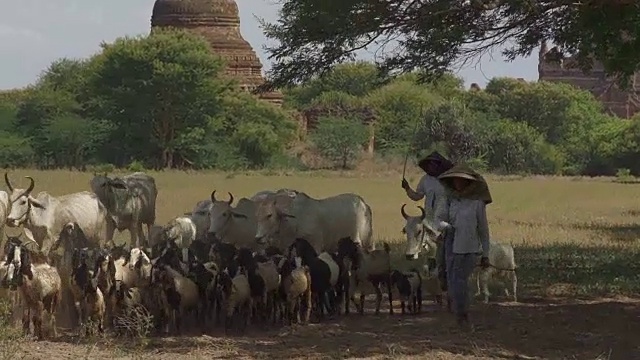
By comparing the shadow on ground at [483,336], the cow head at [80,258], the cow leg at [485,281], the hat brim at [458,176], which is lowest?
the shadow on ground at [483,336]

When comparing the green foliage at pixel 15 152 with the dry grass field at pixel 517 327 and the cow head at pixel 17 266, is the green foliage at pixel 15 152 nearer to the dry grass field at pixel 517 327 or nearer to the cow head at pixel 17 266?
the dry grass field at pixel 517 327

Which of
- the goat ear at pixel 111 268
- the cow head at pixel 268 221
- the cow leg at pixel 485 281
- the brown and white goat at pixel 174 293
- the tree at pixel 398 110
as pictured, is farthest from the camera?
the tree at pixel 398 110

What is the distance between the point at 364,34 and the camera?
12438 mm

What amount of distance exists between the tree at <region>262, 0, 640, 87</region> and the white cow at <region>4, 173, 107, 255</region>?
2.66 meters

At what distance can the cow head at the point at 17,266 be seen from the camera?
948 centimetres

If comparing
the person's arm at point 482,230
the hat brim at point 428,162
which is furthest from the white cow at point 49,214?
the person's arm at point 482,230

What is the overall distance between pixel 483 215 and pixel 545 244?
9498 millimetres

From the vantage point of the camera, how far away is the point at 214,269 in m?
10.6

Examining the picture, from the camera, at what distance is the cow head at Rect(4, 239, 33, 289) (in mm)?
9477

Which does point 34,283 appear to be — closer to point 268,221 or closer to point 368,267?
point 368,267

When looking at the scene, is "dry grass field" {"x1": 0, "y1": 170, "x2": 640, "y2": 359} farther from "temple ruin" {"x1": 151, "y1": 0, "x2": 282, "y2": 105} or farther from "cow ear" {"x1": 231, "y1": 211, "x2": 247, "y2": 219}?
"temple ruin" {"x1": 151, "y1": 0, "x2": 282, "y2": 105}

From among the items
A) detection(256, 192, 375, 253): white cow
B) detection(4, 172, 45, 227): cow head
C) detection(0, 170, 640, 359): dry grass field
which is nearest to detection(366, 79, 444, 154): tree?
detection(0, 170, 640, 359): dry grass field

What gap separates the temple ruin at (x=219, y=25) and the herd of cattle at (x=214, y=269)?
40087 mm

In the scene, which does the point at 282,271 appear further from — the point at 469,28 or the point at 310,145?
the point at 310,145
